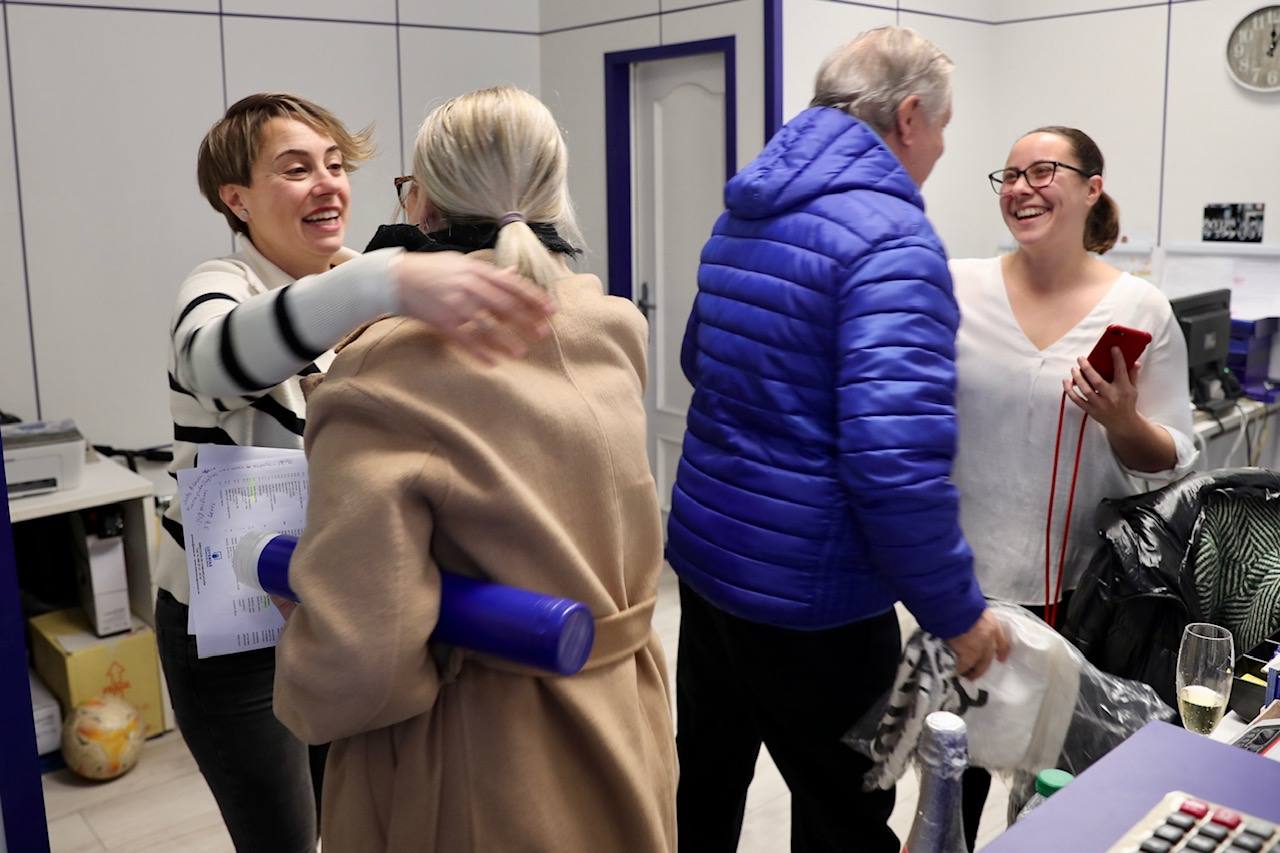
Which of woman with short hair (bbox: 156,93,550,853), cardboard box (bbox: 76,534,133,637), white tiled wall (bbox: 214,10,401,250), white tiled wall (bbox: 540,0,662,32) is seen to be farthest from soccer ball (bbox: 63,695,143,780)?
white tiled wall (bbox: 540,0,662,32)

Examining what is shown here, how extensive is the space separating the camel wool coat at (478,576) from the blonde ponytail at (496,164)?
104 mm

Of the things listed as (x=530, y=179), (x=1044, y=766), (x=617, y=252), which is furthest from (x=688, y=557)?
(x=617, y=252)

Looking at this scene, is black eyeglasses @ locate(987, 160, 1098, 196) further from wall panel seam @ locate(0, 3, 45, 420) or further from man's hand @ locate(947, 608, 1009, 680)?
wall panel seam @ locate(0, 3, 45, 420)

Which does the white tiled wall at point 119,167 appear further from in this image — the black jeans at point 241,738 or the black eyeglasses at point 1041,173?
the black eyeglasses at point 1041,173

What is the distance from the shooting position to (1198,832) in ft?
3.08

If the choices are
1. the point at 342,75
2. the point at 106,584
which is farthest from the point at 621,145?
the point at 106,584

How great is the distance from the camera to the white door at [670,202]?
4.42m

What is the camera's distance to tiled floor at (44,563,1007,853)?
2.78m

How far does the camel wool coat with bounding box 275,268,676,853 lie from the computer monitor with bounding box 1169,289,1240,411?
3197 mm

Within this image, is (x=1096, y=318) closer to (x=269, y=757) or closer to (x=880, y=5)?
(x=269, y=757)

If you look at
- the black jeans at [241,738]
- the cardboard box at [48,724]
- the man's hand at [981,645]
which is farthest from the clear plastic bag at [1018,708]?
the cardboard box at [48,724]

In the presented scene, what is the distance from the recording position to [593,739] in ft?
4.04

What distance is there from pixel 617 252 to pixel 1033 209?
2.71m

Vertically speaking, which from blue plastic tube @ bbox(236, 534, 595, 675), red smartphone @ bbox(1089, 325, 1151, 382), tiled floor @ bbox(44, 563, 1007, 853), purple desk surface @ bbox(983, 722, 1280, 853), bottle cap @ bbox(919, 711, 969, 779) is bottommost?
tiled floor @ bbox(44, 563, 1007, 853)
